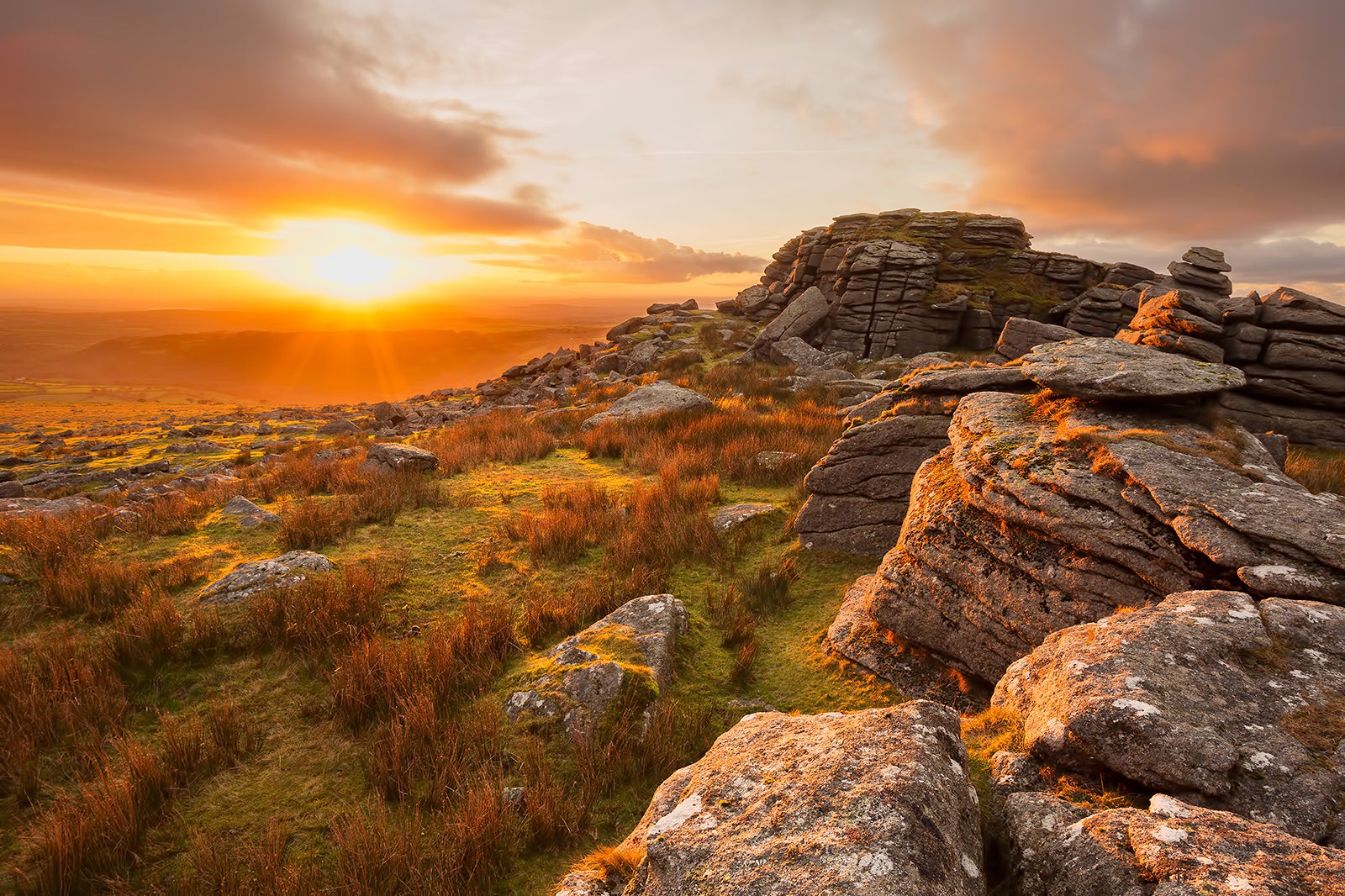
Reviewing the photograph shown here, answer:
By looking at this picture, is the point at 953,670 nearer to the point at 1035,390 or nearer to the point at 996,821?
the point at 996,821

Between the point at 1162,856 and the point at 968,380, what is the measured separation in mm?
6628

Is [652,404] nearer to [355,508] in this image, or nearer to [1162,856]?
[355,508]

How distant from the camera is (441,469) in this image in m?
12.5

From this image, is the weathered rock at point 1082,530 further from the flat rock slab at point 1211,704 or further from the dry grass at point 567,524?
the dry grass at point 567,524

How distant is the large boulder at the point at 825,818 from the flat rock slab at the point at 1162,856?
0.91 feet

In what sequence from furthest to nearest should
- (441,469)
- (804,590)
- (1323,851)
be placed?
1. (441,469)
2. (804,590)
3. (1323,851)

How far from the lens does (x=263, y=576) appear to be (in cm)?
674

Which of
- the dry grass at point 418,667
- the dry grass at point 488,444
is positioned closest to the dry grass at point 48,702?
the dry grass at point 418,667

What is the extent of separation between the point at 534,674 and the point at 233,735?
2460 millimetres

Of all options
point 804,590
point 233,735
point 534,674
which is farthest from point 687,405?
Answer: point 233,735

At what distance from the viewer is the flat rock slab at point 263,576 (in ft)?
21.2

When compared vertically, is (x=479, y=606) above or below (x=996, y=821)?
below

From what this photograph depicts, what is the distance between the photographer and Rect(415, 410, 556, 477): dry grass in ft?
43.1

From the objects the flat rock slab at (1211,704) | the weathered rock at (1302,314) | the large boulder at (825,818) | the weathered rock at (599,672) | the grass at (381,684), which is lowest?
the grass at (381,684)
